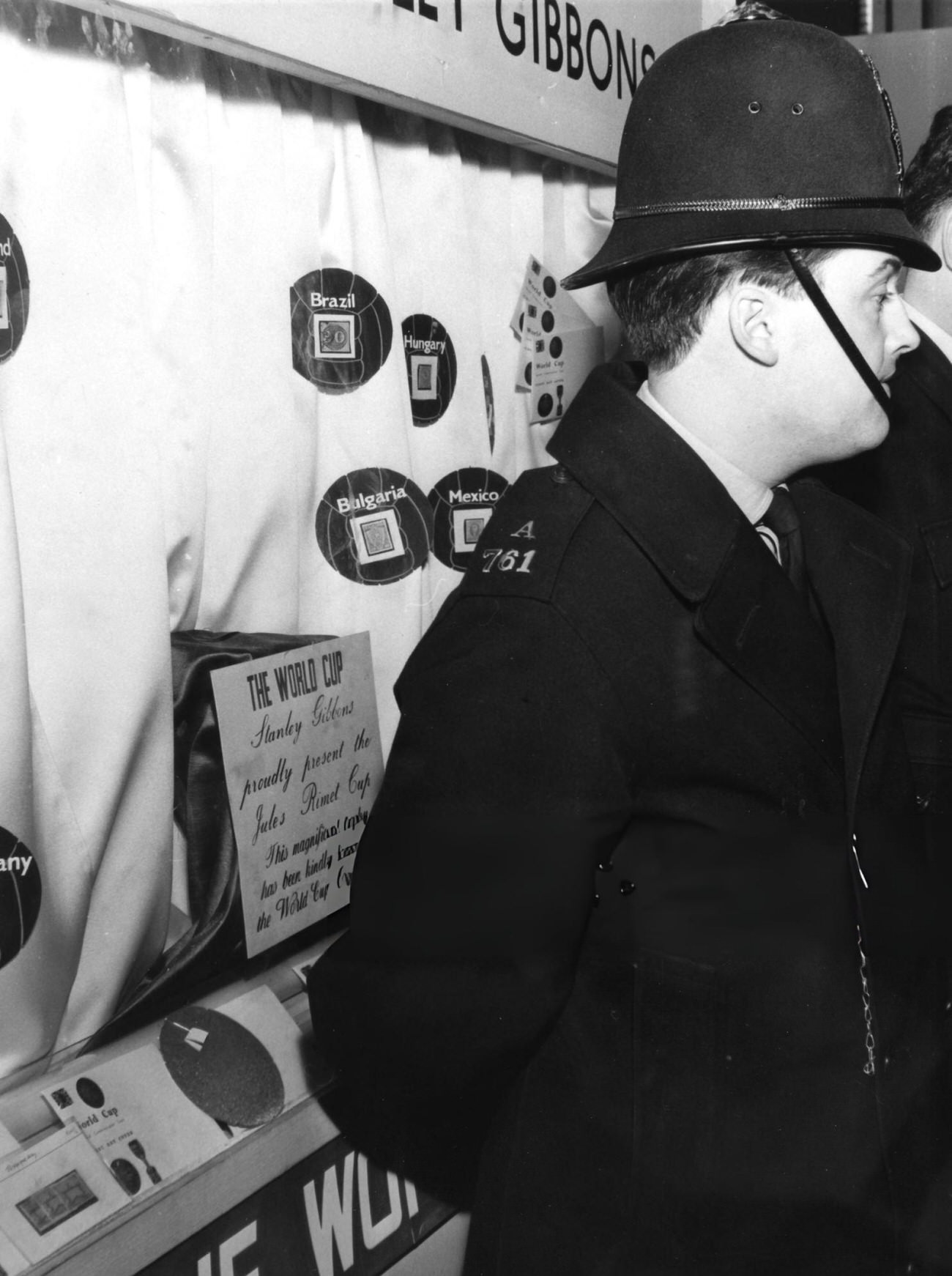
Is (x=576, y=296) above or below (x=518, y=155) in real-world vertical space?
below

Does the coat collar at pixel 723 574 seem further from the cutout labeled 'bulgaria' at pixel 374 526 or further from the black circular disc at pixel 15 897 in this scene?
the black circular disc at pixel 15 897

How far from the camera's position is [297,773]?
146 cm

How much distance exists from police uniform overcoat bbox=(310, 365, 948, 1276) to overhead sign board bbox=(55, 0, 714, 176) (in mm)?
477

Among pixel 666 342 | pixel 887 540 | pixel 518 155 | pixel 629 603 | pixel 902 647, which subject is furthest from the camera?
pixel 518 155

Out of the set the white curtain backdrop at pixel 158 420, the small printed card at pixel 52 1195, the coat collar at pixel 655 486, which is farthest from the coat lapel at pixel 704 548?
the small printed card at pixel 52 1195

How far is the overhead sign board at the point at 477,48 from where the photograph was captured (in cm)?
122

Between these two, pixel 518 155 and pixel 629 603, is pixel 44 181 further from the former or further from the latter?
pixel 518 155

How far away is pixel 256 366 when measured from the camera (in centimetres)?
142

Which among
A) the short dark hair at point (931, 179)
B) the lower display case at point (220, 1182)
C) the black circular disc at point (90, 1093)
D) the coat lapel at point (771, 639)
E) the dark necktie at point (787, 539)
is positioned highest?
the short dark hair at point (931, 179)

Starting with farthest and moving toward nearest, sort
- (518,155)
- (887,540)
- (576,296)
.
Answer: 1. (576,296)
2. (518,155)
3. (887,540)

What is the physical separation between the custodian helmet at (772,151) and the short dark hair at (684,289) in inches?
0.6

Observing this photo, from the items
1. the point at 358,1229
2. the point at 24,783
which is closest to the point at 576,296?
the point at 24,783

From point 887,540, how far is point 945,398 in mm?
370

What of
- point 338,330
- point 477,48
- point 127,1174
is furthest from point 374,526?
point 127,1174
